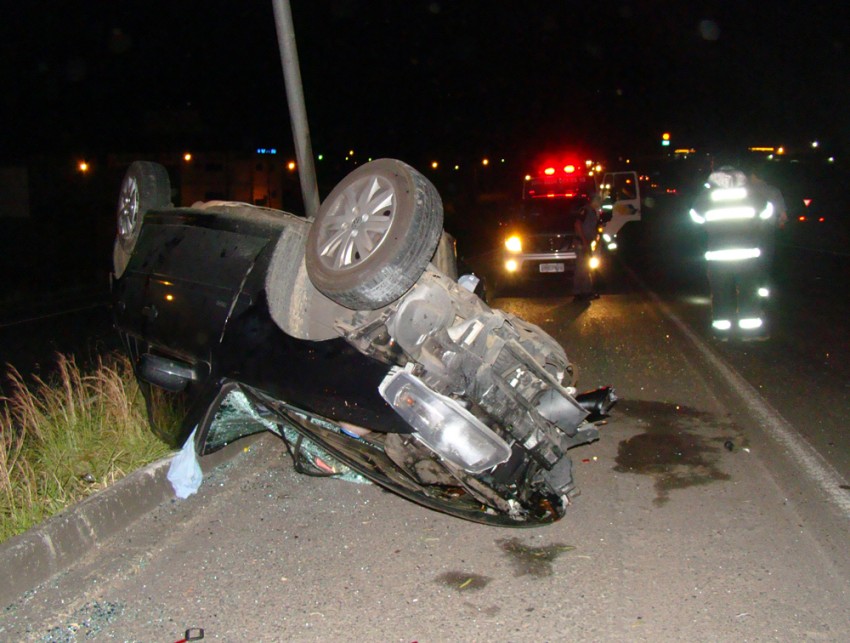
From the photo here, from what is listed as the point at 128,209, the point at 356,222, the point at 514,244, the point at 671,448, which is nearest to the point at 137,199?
the point at 128,209

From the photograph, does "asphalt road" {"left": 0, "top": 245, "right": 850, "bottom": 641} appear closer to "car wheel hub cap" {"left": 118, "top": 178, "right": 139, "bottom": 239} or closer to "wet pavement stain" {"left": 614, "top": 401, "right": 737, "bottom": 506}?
"wet pavement stain" {"left": 614, "top": 401, "right": 737, "bottom": 506}

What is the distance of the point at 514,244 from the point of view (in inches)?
608

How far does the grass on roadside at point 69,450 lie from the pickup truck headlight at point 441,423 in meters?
2.21

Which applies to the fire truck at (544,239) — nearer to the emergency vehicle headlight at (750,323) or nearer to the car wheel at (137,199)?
the emergency vehicle headlight at (750,323)

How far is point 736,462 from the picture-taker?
19.9 ft

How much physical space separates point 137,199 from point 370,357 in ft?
7.96

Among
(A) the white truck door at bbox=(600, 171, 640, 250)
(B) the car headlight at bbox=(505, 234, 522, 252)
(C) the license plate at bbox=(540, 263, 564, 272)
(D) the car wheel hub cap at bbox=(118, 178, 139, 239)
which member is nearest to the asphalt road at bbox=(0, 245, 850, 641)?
(D) the car wheel hub cap at bbox=(118, 178, 139, 239)

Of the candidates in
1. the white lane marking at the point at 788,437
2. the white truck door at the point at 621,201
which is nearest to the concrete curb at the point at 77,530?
the white lane marking at the point at 788,437

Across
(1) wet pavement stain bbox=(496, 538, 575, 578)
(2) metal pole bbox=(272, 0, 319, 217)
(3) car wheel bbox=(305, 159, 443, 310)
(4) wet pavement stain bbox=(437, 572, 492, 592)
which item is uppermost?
(2) metal pole bbox=(272, 0, 319, 217)

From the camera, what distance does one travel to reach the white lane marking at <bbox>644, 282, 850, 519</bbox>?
17.6 ft

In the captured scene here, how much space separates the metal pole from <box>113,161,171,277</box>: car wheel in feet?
6.70

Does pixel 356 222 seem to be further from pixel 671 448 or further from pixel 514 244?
pixel 514 244

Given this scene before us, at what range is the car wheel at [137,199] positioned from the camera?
5762mm

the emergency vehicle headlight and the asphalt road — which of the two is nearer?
the asphalt road
